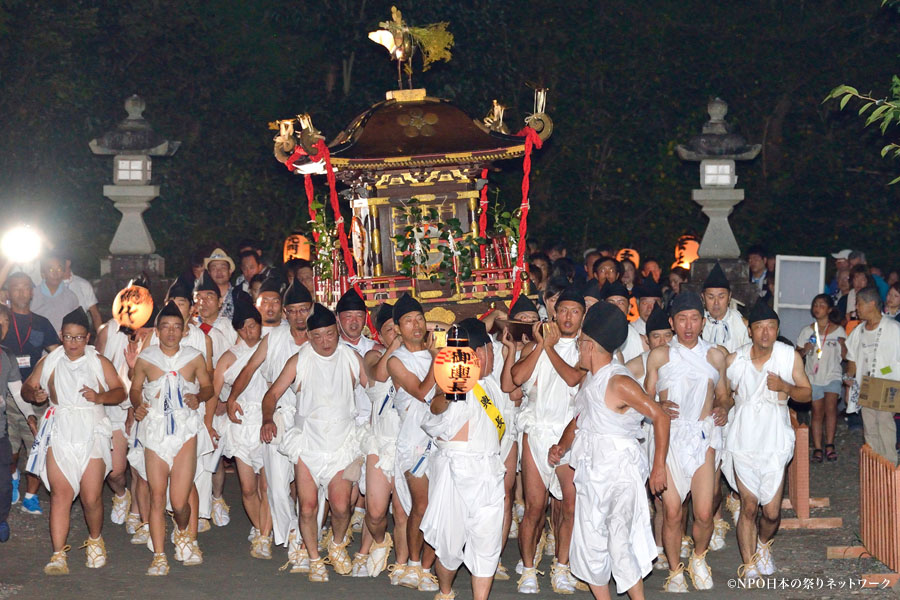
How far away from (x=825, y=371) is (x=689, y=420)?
494cm

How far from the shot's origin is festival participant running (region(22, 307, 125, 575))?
8672 millimetres

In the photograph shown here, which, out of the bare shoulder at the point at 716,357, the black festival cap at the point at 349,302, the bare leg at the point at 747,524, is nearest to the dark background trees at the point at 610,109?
the black festival cap at the point at 349,302

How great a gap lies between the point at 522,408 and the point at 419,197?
3.51 metres

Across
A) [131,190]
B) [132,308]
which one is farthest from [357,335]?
[131,190]

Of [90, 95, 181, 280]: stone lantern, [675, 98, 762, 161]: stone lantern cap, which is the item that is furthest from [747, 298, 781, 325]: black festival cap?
[90, 95, 181, 280]: stone lantern

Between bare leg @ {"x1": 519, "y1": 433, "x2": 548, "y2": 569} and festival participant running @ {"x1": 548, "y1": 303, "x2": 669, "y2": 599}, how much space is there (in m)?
0.90

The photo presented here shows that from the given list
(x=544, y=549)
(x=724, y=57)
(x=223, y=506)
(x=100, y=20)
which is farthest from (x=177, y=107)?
(x=544, y=549)

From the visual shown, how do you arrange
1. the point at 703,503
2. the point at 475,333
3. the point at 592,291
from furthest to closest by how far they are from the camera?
1. the point at 592,291
2. the point at 703,503
3. the point at 475,333

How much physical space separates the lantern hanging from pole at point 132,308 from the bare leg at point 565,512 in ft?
11.2

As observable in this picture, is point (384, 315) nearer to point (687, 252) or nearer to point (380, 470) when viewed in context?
point (380, 470)

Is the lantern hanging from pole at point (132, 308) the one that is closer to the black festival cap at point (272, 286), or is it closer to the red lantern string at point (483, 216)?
the black festival cap at point (272, 286)

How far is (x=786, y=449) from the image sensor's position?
8516 mm

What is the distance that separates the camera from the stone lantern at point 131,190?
16406 mm

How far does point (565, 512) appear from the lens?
27.9 ft
